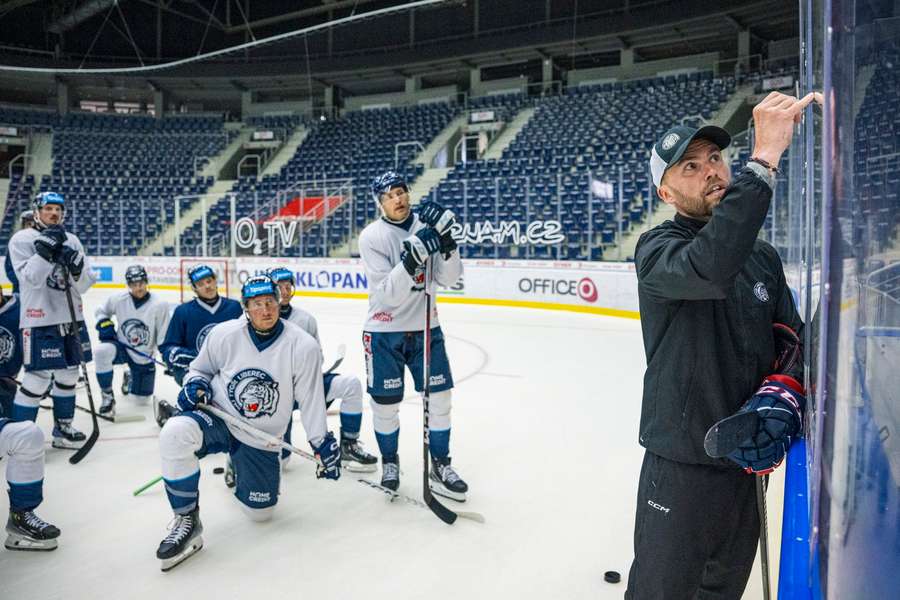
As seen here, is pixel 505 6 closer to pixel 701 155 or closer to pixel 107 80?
pixel 107 80

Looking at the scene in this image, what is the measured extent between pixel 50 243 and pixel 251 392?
2.03 m

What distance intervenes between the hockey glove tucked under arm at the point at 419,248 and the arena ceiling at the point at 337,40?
16064 mm

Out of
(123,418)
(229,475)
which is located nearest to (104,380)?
(123,418)

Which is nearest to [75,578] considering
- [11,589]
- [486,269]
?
[11,589]

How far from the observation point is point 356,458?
387 centimetres

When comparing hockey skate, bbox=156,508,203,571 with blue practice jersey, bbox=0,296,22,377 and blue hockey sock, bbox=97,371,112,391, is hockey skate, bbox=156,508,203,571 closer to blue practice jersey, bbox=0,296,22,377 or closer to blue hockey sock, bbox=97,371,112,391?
blue practice jersey, bbox=0,296,22,377

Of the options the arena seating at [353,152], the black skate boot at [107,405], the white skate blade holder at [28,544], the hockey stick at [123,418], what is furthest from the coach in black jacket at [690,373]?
the arena seating at [353,152]

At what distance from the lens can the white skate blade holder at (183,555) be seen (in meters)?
2.65

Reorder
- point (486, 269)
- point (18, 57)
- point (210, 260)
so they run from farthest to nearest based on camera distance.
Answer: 1. point (18, 57)
2. point (210, 260)
3. point (486, 269)

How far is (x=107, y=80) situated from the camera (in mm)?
24484

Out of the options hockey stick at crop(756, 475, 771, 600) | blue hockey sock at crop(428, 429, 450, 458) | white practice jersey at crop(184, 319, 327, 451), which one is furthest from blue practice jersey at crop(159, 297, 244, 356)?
hockey stick at crop(756, 475, 771, 600)

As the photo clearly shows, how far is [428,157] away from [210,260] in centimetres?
790

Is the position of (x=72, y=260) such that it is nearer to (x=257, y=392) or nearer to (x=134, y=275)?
(x=134, y=275)

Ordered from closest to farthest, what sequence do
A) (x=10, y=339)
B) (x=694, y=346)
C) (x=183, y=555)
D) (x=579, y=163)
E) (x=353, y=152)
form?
(x=694, y=346) < (x=183, y=555) < (x=10, y=339) < (x=579, y=163) < (x=353, y=152)
